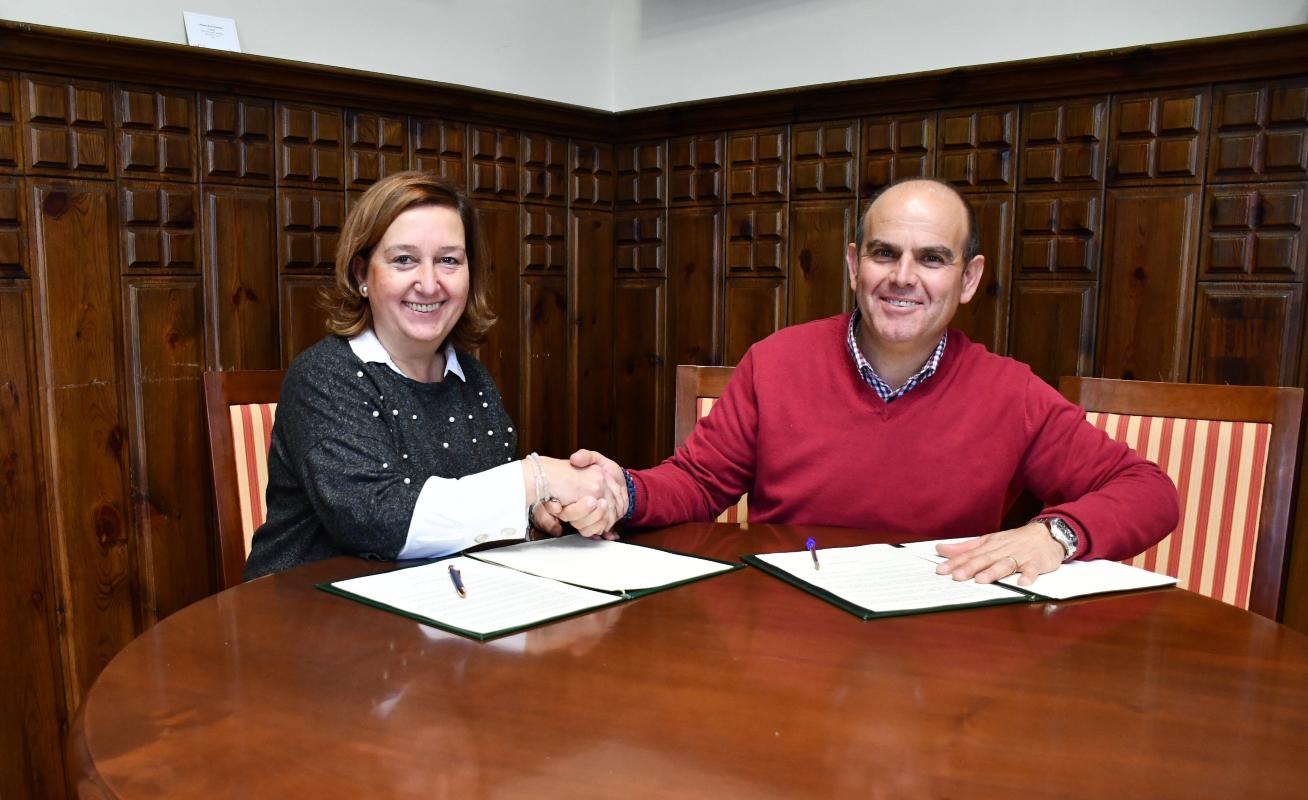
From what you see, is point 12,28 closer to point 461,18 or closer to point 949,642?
point 461,18

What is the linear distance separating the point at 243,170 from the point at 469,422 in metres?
1.24

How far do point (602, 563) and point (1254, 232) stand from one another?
2.01 metres

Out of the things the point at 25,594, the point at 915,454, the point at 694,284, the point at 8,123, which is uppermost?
the point at 8,123

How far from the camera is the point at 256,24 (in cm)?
278

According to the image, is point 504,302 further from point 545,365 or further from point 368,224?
point 368,224

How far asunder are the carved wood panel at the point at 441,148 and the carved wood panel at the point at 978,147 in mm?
1469

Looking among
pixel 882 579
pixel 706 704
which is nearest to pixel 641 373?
pixel 882 579

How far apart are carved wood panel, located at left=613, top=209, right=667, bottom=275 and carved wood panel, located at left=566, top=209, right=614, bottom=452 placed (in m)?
0.03

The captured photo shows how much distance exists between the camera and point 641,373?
364cm

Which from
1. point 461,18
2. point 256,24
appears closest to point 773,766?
point 256,24

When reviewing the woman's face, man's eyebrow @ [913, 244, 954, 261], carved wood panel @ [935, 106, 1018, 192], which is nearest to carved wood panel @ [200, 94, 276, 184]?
the woman's face

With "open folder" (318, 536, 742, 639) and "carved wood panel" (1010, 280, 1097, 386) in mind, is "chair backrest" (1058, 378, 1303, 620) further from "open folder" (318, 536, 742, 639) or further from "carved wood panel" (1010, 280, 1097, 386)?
"open folder" (318, 536, 742, 639)

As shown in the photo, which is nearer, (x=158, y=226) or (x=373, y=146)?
(x=158, y=226)

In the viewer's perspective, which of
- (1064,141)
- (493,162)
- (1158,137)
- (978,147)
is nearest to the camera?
(1158,137)
